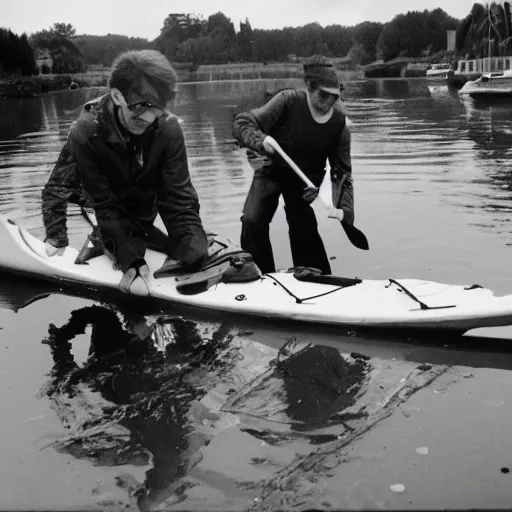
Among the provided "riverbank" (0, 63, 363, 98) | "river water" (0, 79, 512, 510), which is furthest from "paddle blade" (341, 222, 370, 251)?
"riverbank" (0, 63, 363, 98)

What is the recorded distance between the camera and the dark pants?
566cm

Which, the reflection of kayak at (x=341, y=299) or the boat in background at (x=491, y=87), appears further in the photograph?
the boat in background at (x=491, y=87)

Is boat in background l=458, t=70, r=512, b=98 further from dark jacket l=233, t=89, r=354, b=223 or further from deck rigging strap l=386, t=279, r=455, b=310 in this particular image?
deck rigging strap l=386, t=279, r=455, b=310

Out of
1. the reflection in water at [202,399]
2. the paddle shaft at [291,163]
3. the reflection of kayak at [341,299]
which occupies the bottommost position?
the reflection in water at [202,399]

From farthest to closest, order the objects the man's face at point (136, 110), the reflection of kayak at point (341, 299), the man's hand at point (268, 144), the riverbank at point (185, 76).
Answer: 1. the riverbank at point (185, 76)
2. the man's hand at point (268, 144)
3. the man's face at point (136, 110)
4. the reflection of kayak at point (341, 299)

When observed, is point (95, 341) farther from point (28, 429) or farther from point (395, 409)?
point (395, 409)

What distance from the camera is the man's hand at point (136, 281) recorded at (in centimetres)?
531

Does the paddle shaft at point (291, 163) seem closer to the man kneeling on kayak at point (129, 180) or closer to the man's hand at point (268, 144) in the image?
the man's hand at point (268, 144)

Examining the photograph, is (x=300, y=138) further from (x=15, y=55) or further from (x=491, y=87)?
(x=15, y=55)

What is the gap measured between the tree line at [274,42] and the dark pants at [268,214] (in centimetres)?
5529

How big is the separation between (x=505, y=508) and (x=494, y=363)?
5.08 feet

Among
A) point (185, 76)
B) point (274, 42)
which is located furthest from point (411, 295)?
point (274, 42)

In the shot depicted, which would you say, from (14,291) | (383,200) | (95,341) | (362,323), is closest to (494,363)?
(362,323)

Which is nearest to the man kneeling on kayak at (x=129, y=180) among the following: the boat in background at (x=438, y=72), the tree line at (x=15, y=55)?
the tree line at (x=15, y=55)
